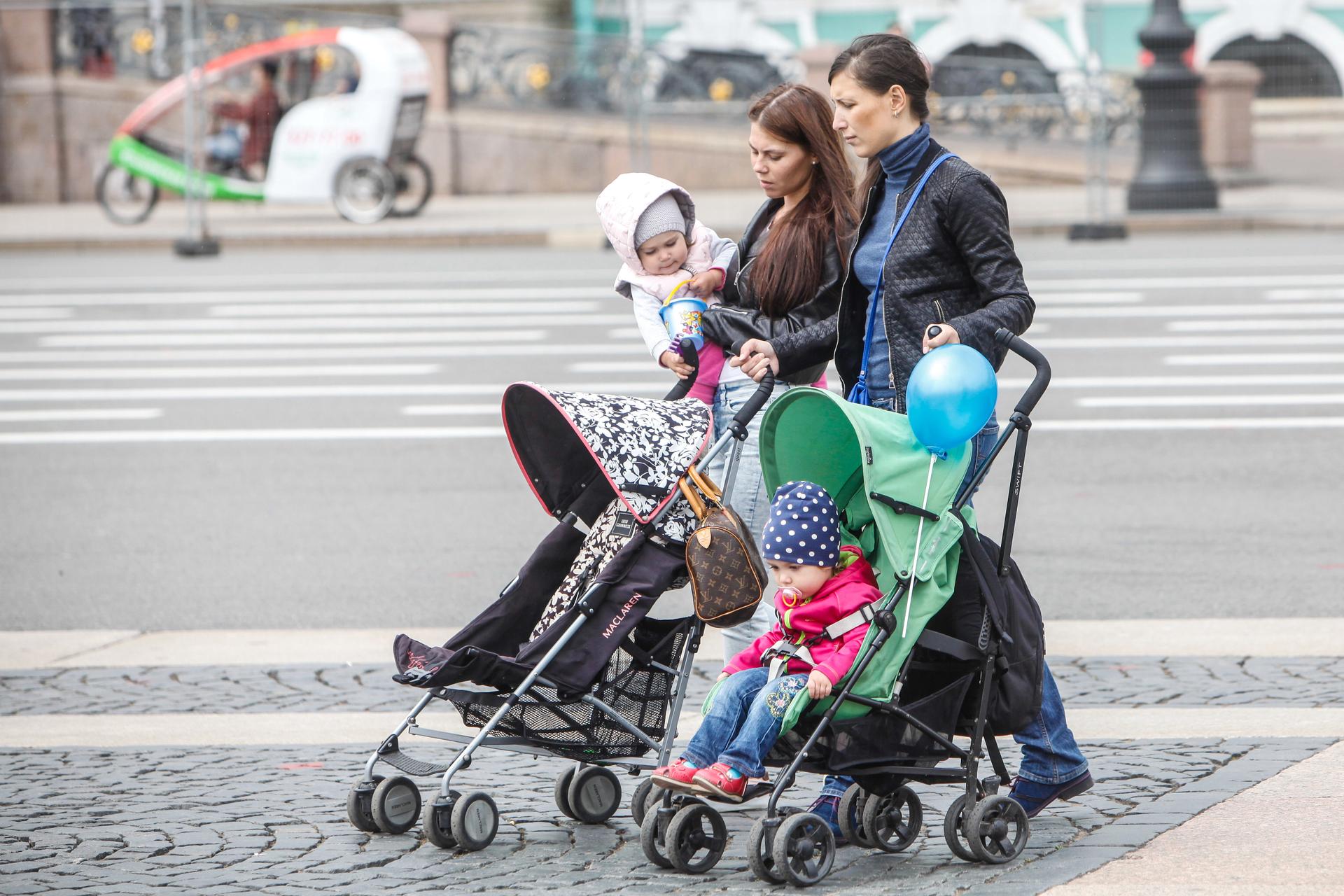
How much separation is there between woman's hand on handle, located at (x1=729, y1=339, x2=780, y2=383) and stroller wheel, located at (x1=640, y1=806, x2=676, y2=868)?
1.09 meters

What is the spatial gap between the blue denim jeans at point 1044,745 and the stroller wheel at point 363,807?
1.10 metres

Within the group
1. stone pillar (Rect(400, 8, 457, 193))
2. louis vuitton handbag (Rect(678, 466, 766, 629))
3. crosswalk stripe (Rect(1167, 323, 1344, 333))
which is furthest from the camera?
stone pillar (Rect(400, 8, 457, 193))

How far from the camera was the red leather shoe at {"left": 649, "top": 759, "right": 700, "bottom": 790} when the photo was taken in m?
4.26

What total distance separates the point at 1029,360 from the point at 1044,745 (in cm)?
94

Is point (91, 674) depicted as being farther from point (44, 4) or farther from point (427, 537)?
point (44, 4)

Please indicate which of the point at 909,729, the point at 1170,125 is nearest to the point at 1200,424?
the point at 909,729

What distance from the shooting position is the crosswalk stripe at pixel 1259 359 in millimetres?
12875

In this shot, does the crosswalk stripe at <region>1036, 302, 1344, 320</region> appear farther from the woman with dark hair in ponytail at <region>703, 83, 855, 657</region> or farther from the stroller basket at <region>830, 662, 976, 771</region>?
the stroller basket at <region>830, 662, 976, 771</region>

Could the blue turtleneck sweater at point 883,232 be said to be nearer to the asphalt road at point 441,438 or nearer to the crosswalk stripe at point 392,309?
the asphalt road at point 441,438

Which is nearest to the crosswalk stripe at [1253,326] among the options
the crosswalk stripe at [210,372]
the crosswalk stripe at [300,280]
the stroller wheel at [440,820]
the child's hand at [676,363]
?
the crosswalk stripe at [210,372]

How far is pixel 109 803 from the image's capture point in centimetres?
507

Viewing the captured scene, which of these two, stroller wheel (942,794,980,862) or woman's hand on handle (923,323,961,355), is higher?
woman's hand on handle (923,323,961,355)

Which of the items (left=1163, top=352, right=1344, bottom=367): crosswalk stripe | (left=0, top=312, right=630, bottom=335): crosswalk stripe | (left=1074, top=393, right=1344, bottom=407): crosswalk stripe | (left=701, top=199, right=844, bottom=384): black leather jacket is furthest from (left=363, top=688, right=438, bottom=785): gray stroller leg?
(left=0, top=312, right=630, bottom=335): crosswalk stripe

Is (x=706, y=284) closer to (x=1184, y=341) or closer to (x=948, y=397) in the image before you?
(x=948, y=397)
